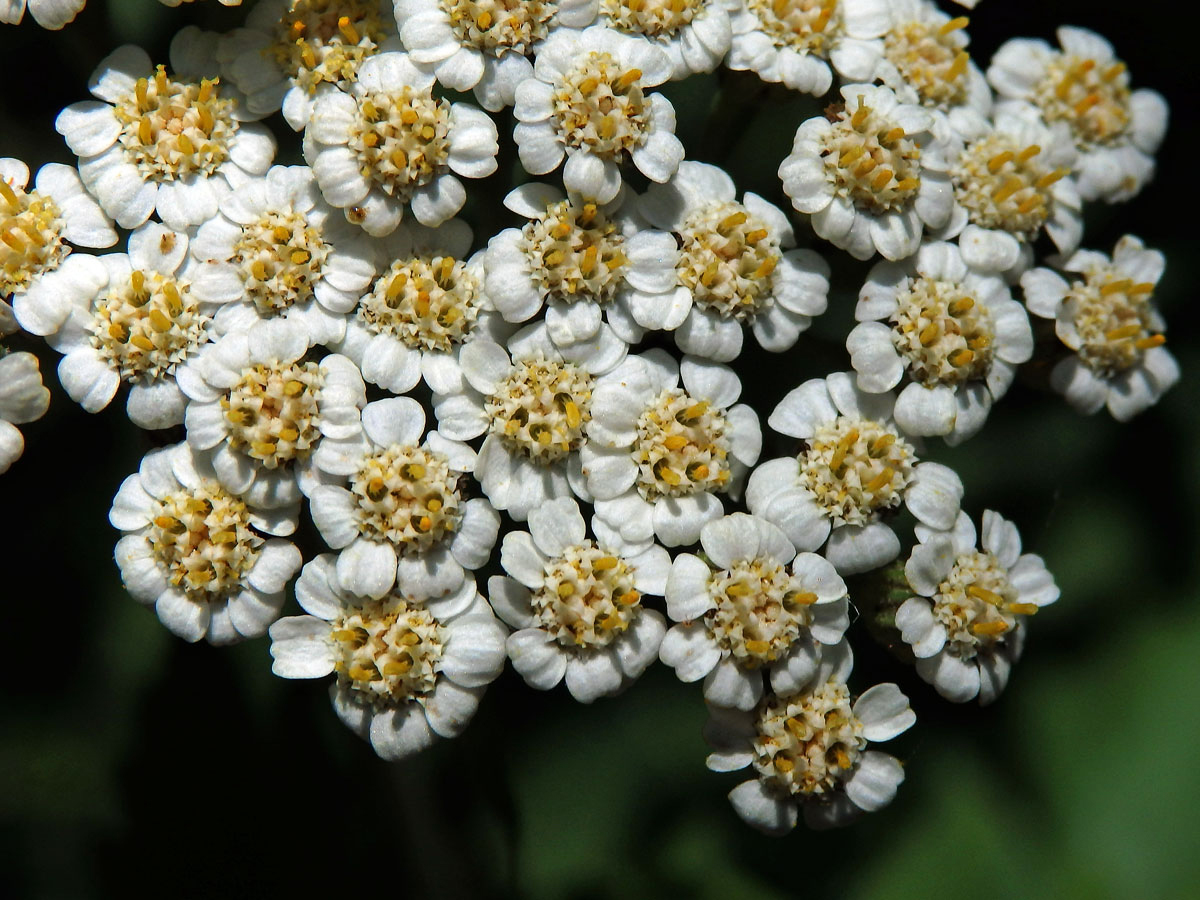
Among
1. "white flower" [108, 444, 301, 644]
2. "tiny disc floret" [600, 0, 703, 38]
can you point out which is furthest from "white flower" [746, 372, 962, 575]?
"white flower" [108, 444, 301, 644]

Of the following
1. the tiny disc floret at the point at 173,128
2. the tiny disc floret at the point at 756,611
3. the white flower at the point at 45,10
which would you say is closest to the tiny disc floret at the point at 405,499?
the tiny disc floret at the point at 756,611

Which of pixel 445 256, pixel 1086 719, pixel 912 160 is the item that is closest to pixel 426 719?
pixel 445 256

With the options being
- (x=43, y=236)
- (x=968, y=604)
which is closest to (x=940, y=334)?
(x=968, y=604)

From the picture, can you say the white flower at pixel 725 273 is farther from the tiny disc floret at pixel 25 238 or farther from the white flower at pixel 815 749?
the tiny disc floret at pixel 25 238

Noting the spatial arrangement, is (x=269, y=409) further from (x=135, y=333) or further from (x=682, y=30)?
(x=682, y=30)

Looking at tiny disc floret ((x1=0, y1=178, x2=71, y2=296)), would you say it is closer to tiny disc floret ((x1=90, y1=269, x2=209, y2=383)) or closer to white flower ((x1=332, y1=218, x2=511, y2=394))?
tiny disc floret ((x1=90, y1=269, x2=209, y2=383))

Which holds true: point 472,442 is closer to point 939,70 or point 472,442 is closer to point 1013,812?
point 939,70
